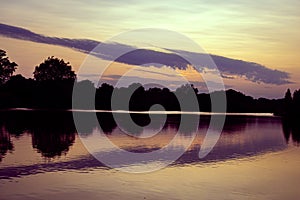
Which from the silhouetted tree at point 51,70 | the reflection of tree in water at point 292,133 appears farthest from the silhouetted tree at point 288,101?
the silhouetted tree at point 51,70

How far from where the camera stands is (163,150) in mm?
50156

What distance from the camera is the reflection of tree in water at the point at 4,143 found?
42969mm

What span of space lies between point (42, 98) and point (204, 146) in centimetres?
12856

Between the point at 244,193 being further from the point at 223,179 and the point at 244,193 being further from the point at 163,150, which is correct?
the point at 163,150

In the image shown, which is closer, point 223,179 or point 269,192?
point 269,192

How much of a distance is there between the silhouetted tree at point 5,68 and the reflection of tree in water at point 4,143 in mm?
93384

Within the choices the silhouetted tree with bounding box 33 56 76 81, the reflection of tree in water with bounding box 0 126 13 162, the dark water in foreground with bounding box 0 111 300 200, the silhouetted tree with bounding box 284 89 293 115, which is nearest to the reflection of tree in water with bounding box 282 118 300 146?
the dark water in foreground with bounding box 0 111 300 200

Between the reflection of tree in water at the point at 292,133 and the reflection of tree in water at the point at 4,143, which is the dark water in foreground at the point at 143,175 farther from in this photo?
the reflection of tree in water at the point at 292,133

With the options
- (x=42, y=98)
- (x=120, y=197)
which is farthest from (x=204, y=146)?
(x=42, y=98)

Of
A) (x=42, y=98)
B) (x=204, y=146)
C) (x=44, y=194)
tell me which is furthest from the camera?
(x=42, y=98)

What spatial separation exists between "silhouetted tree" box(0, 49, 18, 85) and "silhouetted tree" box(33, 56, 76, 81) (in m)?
31.3

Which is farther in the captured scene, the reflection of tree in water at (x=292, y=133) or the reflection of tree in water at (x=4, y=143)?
the reflection of tree in water at (x=292, y=133)

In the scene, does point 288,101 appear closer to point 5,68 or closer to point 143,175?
point 5,68

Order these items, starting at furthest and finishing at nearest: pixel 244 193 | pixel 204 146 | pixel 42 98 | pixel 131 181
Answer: pixel 42 98 < pixel 204 146 < pixel 131 181 < pixel 244 193
